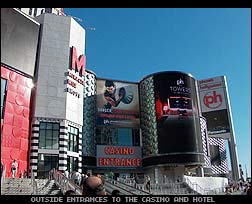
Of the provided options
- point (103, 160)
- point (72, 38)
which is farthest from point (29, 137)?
point (103, 160)

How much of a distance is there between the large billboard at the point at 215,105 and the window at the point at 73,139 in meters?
45.0

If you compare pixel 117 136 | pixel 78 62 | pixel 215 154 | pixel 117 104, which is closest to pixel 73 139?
pixel 78 62

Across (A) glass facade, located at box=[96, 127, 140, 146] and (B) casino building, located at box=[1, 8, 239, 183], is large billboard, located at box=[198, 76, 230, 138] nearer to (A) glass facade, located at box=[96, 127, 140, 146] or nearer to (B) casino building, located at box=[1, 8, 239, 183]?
(B) casino building, located at box=[1, 8, 239, 183]

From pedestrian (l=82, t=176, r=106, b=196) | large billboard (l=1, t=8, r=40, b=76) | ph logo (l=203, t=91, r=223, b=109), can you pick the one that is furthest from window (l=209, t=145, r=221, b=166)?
pedestrian (l=82, t=176, r=106, b=196)

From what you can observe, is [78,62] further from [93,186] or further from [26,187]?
[93,186]

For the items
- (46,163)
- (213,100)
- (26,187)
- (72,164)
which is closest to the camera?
(26,187)

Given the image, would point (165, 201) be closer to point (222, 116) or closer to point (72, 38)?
point (72, 38)

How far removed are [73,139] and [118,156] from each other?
18.5m

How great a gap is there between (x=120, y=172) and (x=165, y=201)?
44736 millimetres

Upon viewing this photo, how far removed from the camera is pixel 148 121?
52.0 meters

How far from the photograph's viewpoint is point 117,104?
53844 millimetres

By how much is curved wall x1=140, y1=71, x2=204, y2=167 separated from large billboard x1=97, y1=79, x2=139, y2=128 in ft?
9.53
